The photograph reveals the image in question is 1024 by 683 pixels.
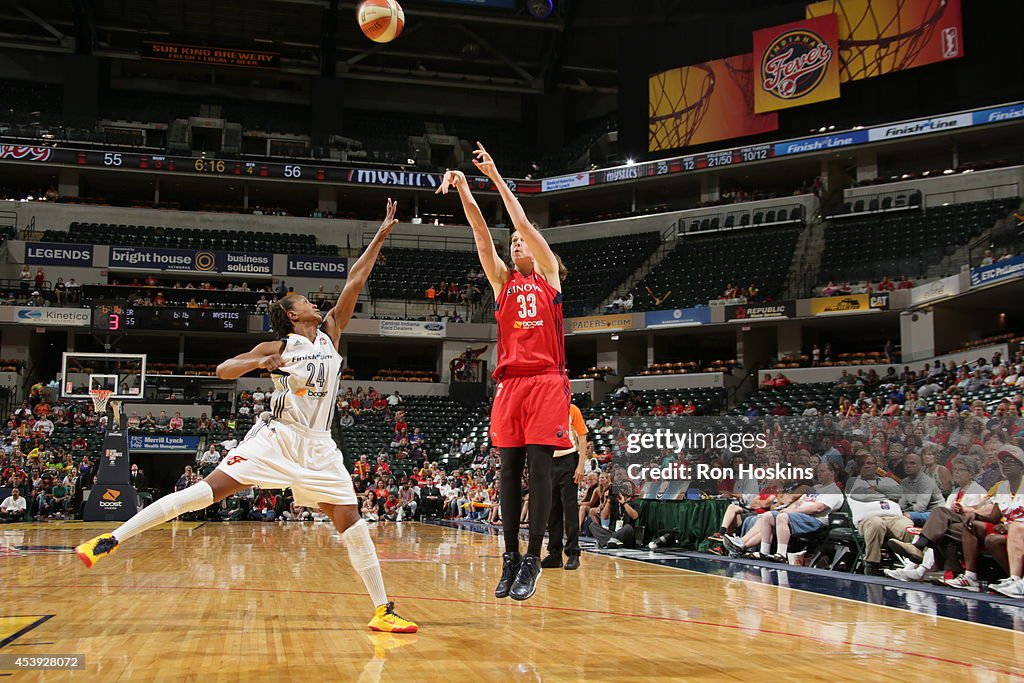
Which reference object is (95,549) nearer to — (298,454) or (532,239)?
(298,454)

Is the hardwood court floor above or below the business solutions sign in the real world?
below

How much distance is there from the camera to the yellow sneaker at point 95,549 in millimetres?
4887

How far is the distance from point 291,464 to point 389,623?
111 cm

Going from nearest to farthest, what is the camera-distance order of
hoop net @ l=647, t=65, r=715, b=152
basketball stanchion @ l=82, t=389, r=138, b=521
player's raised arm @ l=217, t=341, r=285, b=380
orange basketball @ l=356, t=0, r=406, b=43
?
player's raised arm @ l=217, t=341, r=285, b=380, orange basketball @ l=356, t=0, r=406, b=43, basketball stanchion @ l=82, t=389, r=138, b=521, hoop net @ l=647, t=65, r=715, b=152

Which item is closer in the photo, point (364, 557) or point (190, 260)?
point (364, 557)

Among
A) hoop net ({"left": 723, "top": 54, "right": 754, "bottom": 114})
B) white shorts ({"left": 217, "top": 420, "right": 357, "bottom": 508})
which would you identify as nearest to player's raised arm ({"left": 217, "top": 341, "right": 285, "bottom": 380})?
white shorts ({"left": 217, "top": 420, "right": 357, "bottom": 508})

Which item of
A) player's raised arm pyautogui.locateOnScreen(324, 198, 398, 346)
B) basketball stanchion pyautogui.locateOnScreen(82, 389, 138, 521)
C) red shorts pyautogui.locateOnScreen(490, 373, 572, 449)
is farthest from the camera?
basketball stanchion pyautogui.locateOnScreen(82, 389, 138, 521)

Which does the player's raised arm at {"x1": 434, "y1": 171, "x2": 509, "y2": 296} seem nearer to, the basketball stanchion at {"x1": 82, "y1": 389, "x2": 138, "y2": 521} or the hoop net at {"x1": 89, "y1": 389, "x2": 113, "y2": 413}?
the basketball stanchion at {"x1": 82, "y1": 389, "x2": 138, "y2": 521}

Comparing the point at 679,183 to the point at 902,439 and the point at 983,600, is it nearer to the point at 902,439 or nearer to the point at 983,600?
the point at 902,439

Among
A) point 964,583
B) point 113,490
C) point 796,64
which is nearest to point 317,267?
point 113,490

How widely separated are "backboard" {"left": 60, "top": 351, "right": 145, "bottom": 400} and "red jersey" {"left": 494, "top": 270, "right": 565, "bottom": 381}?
62.9 ft

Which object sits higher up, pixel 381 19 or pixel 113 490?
pixel 381 19

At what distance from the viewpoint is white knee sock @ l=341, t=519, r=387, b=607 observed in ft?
17.6

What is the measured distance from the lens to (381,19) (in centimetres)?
931
